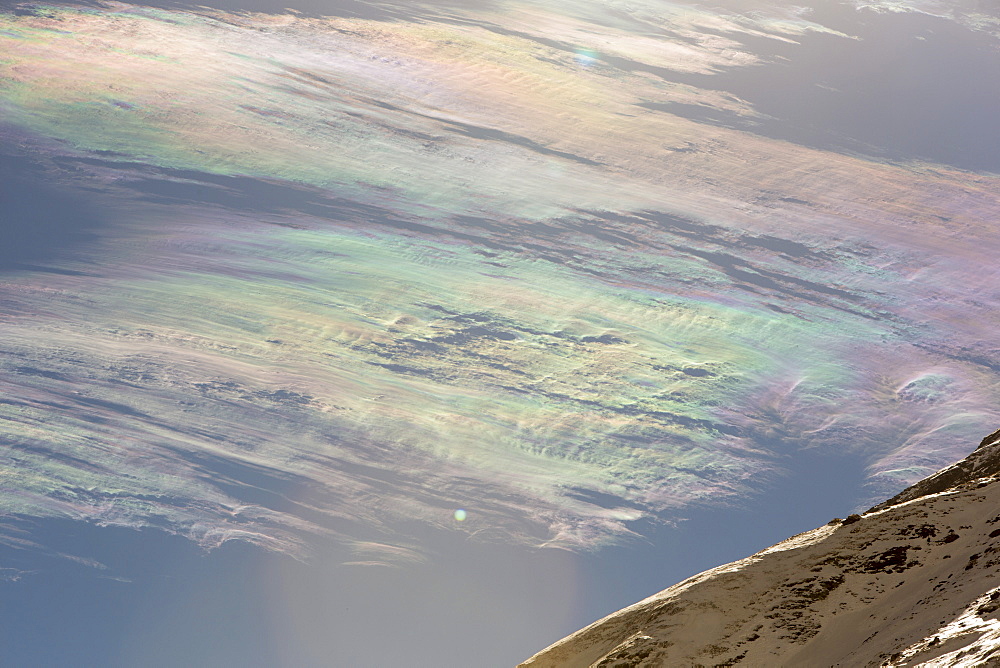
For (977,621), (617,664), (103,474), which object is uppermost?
(103,474)

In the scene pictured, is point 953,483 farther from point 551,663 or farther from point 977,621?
point 551,663

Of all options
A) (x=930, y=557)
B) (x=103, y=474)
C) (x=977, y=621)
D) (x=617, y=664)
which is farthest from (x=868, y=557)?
(x=103, y=474)

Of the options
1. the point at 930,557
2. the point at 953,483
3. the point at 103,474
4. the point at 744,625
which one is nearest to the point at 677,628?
the point at 744,625

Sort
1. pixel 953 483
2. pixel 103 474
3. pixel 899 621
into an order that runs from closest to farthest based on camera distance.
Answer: pixel 899 621, pixel 953 483, pixel 103 474

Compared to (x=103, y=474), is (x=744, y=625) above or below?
below

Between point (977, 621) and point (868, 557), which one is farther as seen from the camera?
point (868, 557)

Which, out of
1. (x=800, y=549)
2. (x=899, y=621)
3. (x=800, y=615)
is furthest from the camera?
(x=800, y=549)
